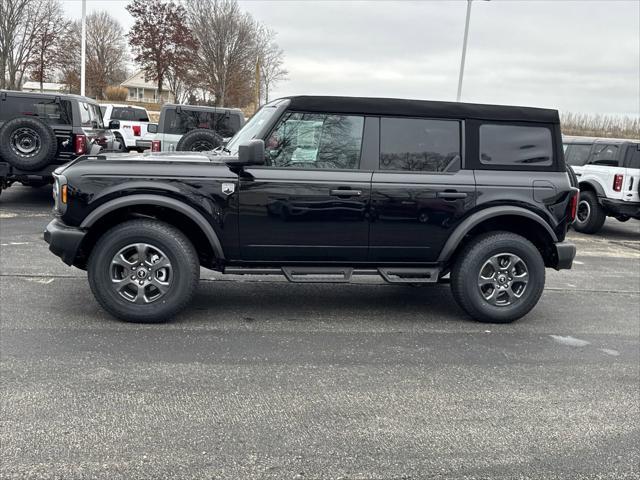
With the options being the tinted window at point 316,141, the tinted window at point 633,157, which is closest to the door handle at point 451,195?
the tinted window at point 316,141

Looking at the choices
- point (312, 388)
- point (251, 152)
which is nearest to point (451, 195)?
point (251, 152)

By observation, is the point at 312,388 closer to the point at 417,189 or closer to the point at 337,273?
the point at 337,273

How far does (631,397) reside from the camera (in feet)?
13.6

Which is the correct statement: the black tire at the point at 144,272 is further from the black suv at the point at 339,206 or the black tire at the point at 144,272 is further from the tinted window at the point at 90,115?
the tinted window at the point at 90,115

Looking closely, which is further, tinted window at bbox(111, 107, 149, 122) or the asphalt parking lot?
tinted window at bbox(111, 107, 149, 122)

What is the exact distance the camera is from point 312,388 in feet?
13.2

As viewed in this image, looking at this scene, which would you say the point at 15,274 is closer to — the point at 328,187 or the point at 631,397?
the point at 328,187

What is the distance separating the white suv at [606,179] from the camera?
37.7 feet

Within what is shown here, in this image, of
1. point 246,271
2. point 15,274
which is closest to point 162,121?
point 15,274

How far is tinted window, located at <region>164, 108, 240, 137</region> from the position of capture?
12.3 metres

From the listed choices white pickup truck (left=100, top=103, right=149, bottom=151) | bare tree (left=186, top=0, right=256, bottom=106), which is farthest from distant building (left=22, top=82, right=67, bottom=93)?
white pickup truck (left=100, top=103, right=149, bottom=151)

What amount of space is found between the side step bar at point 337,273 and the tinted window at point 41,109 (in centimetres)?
697

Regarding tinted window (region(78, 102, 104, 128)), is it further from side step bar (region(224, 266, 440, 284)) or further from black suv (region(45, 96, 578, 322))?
side step bar (region(224, 266, 440, 284))

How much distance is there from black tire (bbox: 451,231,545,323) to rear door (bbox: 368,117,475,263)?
0.30 meters
